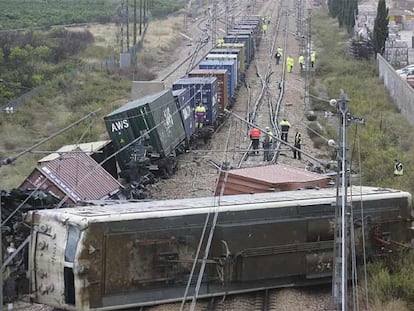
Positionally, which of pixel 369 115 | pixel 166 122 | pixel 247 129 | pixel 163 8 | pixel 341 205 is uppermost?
pixel 341 205

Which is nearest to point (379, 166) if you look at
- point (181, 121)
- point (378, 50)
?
point (181, 121)

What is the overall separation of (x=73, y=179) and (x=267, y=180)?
18.2ft

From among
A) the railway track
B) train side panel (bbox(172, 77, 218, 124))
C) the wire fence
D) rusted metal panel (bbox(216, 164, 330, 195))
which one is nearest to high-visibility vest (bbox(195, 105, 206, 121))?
train side panel (bbox(172, 77, 218, 124))

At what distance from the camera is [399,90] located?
41.2m

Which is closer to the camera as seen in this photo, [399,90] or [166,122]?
[166,122]

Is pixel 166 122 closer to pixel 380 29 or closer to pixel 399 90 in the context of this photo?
pixel 399 90

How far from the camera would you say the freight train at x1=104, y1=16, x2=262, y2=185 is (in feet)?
78.3

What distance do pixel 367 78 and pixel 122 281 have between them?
4103cm

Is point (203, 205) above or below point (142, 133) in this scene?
above

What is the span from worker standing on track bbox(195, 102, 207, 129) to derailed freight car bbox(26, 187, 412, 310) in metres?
16.4

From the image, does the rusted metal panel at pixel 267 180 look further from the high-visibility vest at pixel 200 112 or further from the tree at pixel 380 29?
the tree at pixel 380 29

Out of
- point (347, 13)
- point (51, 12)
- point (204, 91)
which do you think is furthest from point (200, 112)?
point (51, 12)

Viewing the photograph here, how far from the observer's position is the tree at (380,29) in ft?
175

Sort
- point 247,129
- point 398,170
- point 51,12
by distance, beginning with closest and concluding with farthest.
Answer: point 398,170 < point 247,129 < point 51,12
